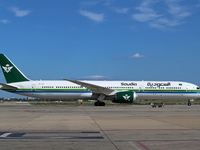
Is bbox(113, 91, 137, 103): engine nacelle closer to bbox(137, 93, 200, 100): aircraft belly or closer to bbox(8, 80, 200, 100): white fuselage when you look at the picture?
bbox(8, 80, 200, 100): white fuselage

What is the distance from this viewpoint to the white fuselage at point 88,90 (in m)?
38.2

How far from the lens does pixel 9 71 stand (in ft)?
128

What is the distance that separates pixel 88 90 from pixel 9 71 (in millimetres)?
11260

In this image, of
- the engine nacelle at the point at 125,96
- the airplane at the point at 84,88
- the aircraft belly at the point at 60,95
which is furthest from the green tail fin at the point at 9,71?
the engine nacelle at the point at 125,96

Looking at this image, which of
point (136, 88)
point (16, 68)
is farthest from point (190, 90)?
point (16, 68)

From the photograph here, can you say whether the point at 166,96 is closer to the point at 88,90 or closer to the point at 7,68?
the point at 88,90

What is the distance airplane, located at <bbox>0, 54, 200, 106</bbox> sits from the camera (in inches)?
1495

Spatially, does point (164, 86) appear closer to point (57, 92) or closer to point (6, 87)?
point (57, 92)

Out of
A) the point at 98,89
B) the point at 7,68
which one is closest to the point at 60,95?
the point at 98,89

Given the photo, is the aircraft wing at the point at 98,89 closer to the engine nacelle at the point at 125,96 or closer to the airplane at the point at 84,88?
the airplane at the point at 84,88

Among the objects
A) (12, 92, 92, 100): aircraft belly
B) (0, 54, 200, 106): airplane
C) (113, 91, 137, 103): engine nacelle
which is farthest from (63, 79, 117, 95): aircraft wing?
(113, 91, 137, 103): engine nacelle

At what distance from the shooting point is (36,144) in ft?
24.7

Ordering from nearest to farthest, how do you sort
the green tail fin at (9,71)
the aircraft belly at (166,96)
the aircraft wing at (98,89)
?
the aircraft wing at (98,89), the aircraft belly at (166,96), the green tail fin at (9,71)

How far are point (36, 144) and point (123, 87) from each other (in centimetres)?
3159
